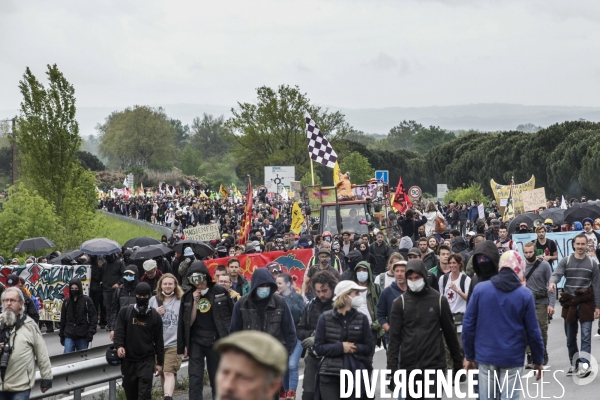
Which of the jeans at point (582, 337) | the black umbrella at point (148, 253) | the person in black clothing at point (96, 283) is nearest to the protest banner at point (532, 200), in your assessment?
the black umbrella at point (148, 253)

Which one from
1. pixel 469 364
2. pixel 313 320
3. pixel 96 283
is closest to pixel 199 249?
pixel 96 283

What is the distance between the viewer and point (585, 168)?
2566 inches

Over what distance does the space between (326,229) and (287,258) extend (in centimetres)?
795

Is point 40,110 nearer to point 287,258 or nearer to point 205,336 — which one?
point 287,258

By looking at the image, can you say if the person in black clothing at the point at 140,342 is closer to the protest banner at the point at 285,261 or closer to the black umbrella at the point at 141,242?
the protest banner at the point at 285,261

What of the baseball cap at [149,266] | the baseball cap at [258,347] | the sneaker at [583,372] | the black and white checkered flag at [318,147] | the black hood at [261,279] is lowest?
the sneaker at [583,372]

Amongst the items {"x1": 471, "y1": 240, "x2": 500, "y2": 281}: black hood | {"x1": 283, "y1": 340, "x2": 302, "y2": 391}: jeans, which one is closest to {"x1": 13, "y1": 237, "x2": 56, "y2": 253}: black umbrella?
{"x1": 283, "y1": 340, "x2": 302, "y2": 391}: jeans

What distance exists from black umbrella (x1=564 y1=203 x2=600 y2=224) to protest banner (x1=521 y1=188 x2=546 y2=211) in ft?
15.4

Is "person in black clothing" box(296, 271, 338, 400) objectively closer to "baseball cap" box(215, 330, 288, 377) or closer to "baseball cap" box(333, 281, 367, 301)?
"baseball cap" box(333, 281, 367, 301)

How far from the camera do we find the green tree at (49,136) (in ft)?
95.8

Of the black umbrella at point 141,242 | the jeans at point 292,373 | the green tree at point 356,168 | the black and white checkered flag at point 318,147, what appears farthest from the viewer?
the green tree at point 356,168

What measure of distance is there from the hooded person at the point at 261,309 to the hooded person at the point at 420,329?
184cm

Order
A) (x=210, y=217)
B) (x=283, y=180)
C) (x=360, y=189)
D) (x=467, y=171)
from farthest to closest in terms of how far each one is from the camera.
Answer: (x=467, y=171) → (x=283, y=180) → (x=210, y=217) → (x=360, y=189)

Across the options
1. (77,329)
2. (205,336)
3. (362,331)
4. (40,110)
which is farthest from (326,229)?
(362,331)
